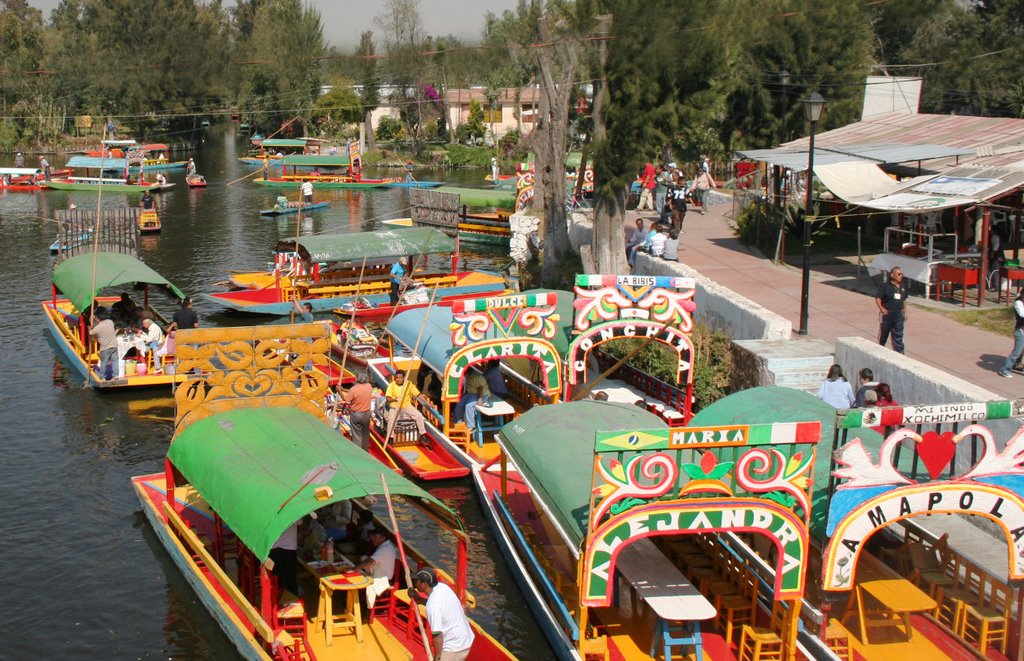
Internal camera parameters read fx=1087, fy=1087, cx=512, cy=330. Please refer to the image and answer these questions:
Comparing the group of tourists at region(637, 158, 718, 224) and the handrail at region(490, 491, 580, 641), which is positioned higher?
the group of tourists at region(637, 158, 718, 224)

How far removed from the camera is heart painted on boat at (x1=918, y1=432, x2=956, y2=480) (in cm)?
1139

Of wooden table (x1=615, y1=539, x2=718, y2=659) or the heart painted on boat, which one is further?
wooden table (x1=615, y1=539, x2=718, y2=659)

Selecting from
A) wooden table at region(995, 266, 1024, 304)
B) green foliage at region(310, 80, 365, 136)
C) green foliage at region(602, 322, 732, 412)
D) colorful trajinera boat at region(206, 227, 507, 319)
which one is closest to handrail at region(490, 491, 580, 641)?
green foliage at region(602, 322, 732, 412)

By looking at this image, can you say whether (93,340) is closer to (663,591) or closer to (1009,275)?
(663,591)

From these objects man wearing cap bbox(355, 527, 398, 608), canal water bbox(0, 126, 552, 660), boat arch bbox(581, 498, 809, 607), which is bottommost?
canal water bbox(0, 126, 552, 660)

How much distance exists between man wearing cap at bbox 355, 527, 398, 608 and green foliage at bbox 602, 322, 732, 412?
28.0 ft

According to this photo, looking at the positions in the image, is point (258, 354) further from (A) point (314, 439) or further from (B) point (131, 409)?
(B) point (131, 409)

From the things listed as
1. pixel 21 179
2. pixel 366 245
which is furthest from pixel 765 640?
pixel 21 179

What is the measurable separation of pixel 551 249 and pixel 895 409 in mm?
23563

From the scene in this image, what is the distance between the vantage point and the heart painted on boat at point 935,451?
448 inches

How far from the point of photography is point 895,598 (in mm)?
12555

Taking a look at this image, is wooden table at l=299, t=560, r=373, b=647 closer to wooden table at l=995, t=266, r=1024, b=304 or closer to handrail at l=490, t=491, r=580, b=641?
handrail at l=490, t=491, r=580, b=641

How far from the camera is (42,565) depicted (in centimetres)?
1705

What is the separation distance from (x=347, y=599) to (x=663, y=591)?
159 inches
